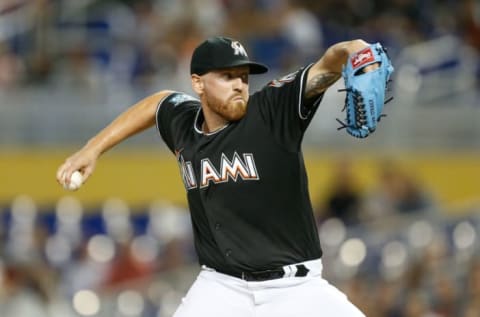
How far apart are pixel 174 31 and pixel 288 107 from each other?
360 inches

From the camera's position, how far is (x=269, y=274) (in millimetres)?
6348

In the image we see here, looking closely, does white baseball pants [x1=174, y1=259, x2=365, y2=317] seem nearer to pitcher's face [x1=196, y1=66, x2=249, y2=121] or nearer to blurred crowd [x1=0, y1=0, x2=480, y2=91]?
pitcher's face [x1=196, y1=66, x2=249, y2=121]

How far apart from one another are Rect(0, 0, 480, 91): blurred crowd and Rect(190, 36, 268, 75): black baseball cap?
7.75m

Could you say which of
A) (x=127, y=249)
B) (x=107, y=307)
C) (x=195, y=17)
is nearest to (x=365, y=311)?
(x=107, y=307)

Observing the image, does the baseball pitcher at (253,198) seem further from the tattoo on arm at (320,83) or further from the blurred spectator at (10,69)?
the blurred spectator at (10,69)

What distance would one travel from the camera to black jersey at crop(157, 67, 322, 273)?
20.6 feet

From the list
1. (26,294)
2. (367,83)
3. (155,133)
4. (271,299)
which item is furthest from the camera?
(155,133)

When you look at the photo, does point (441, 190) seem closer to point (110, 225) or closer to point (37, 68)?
point (110, 225)

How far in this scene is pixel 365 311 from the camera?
9.70m

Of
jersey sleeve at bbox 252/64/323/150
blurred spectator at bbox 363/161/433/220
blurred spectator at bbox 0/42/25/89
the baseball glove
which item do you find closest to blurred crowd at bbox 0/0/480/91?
blurred spectator at bbox 0/42/25/89

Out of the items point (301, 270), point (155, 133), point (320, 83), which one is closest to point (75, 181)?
point (301, 270)

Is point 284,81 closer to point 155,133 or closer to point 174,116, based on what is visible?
point 174,116

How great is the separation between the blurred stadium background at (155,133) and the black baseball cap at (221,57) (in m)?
4.66

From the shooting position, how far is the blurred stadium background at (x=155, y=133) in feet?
40.6
